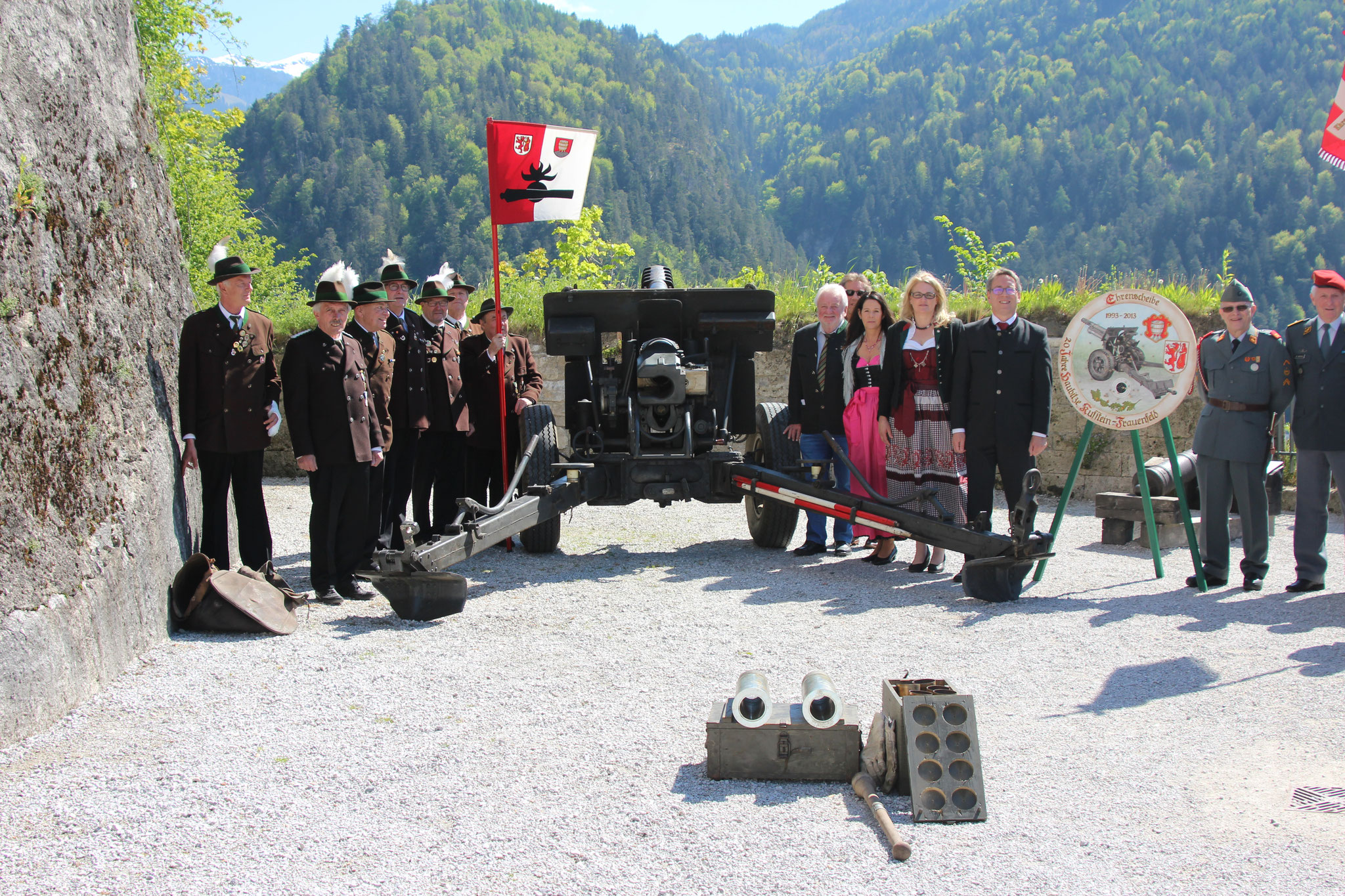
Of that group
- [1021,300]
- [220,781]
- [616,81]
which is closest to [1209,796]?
[220,781]

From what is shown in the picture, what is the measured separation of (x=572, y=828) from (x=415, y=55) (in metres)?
112

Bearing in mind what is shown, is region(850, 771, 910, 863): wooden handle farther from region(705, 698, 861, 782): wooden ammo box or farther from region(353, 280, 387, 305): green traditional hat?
region(353, 280, 387, 305): green traditional hat

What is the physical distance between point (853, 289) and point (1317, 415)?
2.69 metres

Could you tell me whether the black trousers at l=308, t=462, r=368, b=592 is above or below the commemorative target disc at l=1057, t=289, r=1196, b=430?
below

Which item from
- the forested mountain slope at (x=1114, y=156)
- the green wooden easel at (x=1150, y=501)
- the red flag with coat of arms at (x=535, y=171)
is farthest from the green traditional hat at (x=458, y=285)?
the forested mountain slope at (x=1114, y=156)

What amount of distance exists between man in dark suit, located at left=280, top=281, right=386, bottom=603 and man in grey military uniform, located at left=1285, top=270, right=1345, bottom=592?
475 cm

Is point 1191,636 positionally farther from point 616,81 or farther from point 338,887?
point 616,81

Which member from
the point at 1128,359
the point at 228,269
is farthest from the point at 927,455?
the point at 228,269

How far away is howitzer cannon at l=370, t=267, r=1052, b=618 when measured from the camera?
19.7 feet

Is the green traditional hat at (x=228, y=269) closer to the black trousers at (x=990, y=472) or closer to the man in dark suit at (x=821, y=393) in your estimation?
the man in dark suit at (x=821, y=393)

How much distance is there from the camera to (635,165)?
9556cm

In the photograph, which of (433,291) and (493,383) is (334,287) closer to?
(433,291)

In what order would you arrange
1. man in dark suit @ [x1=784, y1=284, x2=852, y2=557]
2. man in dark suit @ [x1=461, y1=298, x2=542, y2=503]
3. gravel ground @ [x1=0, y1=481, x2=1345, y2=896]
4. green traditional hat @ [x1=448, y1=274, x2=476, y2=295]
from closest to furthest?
gravel ground @ [x1=0, y1=481, x2=1345, y2=896], man in dark suit @ [x1=784, y1=284, x2=852, y2=557], man in dark suit @ [x1=461, y1=298, x2=542, y2=503], green traditional hat @ [x1=448, y1=274, x2=476, y2=295]

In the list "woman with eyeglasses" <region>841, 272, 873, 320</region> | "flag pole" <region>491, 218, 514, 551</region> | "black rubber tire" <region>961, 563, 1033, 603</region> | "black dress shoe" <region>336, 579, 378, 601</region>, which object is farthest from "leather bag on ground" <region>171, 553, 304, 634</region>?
"woman with eyeglasses" <region>841, 272, 873, 320</region>
